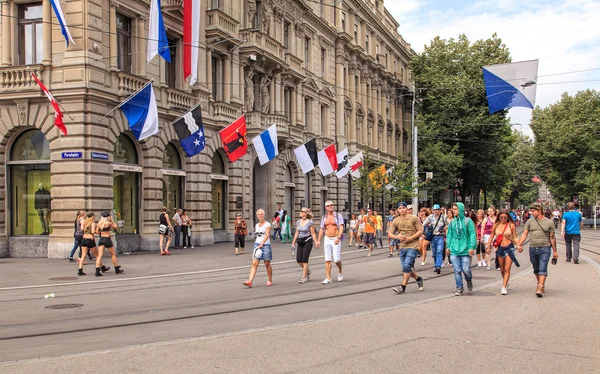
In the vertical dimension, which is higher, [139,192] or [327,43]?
[327,43]

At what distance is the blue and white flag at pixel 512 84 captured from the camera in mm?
20609

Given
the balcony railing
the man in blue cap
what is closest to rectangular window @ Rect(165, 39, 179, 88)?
the balcony railing

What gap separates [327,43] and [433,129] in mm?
15134

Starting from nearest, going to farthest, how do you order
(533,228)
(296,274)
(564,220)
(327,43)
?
1. (533,228)
2. (296,274)
3. (564,220)
4. (327,43)

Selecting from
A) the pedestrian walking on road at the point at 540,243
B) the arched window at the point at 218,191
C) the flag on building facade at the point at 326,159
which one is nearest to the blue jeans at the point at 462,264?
the pedestrian walking on road at the point at 540,243

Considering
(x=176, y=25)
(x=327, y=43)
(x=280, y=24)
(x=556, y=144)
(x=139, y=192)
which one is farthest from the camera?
(x=556, y=144)

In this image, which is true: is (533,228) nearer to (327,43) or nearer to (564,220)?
(564,220)

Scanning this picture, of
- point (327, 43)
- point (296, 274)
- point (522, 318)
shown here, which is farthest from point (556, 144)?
point (522, 318)

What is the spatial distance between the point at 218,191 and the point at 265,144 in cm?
397

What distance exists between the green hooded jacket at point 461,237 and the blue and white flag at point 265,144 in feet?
52.6

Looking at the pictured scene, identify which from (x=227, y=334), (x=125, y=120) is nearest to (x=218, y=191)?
(x=125, y=120)

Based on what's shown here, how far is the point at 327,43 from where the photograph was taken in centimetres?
4359

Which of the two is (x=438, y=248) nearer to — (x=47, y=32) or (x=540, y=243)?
(x=540, y=243)

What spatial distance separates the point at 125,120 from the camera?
72.4ft
